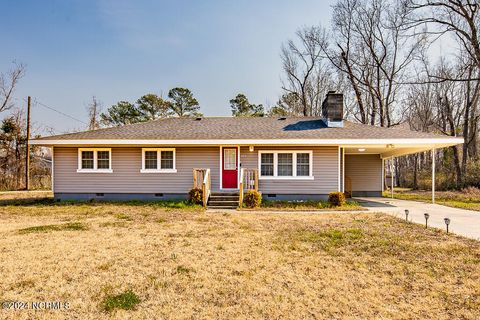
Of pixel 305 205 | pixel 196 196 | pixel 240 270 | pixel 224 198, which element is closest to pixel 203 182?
pixel 196 196

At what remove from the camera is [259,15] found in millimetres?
13406

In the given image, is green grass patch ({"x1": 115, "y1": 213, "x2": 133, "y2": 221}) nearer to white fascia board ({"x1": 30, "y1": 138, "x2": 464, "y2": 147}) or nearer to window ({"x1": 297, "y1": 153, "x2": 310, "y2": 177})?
white fascia board ({"x1": 30, "y1": 138, "x2": 464, "y2": 147})

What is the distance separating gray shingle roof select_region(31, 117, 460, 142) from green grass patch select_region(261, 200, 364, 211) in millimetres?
2621

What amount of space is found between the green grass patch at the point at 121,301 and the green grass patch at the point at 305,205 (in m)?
8.01

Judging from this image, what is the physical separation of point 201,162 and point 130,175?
3105 millimetres

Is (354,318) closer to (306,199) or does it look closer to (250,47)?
(306,199)

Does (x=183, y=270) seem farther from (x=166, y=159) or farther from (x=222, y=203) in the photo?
(x=166, y=159)

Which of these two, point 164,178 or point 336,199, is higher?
point 164,178

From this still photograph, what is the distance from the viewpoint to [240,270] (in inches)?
184

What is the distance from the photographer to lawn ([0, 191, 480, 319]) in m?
3.48

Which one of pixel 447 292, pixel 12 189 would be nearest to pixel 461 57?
pixel 447 292

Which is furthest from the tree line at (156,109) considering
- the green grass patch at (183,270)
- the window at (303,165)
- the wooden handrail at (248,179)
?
the green grass patch at (183,270)

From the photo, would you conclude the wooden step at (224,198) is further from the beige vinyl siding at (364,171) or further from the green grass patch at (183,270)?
the beige vinyl siding at (364,171)

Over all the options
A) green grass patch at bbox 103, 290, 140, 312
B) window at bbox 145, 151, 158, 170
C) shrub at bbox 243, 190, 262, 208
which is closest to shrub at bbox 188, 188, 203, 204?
shrub at bbox 243, 190, 262, 208
